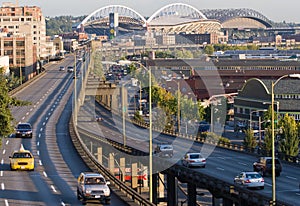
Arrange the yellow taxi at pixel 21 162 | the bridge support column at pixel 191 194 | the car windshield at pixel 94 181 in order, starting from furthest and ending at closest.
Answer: the bridge support column at pixel 191 194 → the yellow taxi at pixel 21 162 → the car windshield at pixel 94 181

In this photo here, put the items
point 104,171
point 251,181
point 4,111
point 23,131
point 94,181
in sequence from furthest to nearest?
1. point 23,131
2. point 4,111
3. point 251,181
4. point 104,171
5. point 94,181

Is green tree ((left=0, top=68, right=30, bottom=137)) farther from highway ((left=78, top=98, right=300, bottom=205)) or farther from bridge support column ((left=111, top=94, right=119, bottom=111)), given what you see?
bridge support column ((left=111, top=94, right=119, bottom=111))

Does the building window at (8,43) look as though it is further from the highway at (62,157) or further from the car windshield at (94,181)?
the car windshield at (94,181)

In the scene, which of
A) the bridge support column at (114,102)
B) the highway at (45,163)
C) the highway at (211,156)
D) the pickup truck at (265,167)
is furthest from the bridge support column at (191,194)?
the bridge support column at (114,102)

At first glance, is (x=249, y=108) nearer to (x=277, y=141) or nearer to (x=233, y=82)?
(x=277, y=141)

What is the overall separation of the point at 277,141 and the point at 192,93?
52296mm

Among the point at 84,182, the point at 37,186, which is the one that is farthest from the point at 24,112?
the point at 84,182

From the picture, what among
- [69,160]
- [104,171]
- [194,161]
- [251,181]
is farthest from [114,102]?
[251,181]

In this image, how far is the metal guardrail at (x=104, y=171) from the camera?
33778 millimetres

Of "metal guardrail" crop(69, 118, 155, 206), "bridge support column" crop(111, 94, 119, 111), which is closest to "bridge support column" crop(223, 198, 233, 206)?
"metal guardrail" crop(69, 118, 155, 206)

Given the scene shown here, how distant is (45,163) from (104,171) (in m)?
7.49

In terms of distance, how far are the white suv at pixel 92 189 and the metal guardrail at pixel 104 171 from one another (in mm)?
1346

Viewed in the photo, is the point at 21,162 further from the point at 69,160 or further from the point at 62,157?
the point at 62,157

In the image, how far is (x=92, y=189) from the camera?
1320 inches
